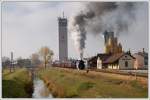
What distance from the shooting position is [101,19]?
13.9 feet

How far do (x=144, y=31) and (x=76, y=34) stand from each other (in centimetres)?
51

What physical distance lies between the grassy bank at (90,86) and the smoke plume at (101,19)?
0.22 m

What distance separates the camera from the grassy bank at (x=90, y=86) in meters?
4.20

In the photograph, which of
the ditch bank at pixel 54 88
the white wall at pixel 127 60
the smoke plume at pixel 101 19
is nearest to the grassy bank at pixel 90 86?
the ditch bank at pixel 54 88

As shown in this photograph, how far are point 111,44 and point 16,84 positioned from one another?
0.78 meters

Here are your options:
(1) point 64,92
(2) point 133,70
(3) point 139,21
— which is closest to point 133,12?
(3) point 139,21

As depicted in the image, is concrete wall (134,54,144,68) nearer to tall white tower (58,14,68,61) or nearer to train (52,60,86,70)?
train (52,60,86,70)

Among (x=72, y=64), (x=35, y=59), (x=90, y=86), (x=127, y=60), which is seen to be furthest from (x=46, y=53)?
(x=127, y=60)

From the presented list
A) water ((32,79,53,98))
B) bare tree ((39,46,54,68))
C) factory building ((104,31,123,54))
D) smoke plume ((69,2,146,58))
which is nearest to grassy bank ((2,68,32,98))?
water ((32,79,53,98))

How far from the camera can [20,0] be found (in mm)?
4188

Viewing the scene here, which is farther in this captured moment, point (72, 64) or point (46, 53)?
point (72, 64)

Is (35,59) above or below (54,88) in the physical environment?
above

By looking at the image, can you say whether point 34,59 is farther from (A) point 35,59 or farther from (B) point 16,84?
(B) point 16,84

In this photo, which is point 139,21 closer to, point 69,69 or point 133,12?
point 133,12
